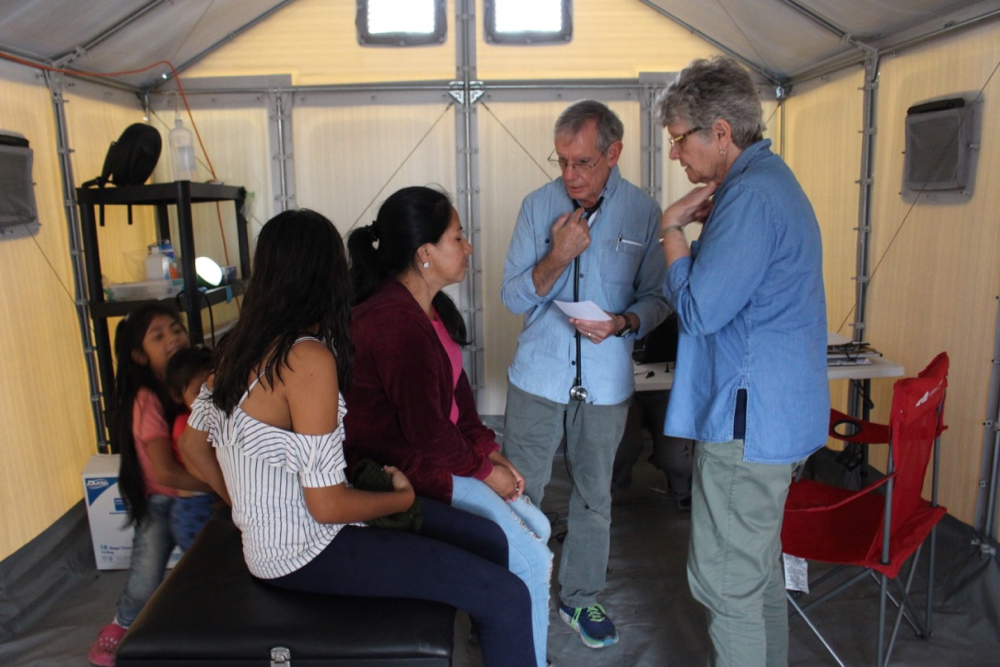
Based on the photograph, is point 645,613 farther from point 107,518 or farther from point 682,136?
point 107,518

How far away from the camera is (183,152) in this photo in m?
3.61

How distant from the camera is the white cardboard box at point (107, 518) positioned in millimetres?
2773

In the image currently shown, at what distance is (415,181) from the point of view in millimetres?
3961

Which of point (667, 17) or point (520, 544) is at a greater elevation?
point (667, 17)

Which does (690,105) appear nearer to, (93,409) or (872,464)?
(872,464)

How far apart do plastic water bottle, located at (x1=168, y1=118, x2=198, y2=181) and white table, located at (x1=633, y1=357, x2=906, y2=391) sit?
2.33 meters

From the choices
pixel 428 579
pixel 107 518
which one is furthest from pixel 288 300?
pixel 107 518

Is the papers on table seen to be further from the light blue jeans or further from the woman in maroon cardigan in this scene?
the light blue jeans

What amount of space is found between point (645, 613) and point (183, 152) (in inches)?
115

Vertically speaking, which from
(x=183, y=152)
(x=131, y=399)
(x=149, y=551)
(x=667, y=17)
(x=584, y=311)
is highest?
(x=667, y=17)

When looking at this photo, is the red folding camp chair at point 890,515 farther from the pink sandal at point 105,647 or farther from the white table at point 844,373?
the pink sandal at point 105,647

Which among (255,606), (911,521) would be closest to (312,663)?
(255,606)

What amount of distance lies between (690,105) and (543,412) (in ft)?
3.32

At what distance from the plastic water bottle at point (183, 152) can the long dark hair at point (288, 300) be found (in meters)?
2.41
